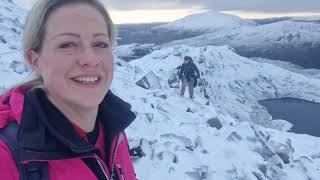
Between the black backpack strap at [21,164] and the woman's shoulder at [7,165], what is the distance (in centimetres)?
2

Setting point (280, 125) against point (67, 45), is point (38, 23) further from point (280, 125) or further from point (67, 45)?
point (280, 125)

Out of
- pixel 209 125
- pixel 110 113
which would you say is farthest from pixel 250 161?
pixel 110 113

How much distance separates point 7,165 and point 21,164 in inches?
2.5

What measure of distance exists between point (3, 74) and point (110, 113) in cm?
1210

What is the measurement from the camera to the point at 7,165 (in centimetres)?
205

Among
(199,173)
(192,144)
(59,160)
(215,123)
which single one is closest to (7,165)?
(59,160)

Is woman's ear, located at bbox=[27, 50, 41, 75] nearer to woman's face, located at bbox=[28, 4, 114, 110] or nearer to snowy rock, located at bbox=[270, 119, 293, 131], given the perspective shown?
woman's face, located at bbox=[28, 4, 114, 110]

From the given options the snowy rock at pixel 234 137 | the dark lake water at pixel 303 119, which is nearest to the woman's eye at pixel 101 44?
the snowy rock at pixel 234 137

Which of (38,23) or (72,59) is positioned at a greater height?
(38,23)

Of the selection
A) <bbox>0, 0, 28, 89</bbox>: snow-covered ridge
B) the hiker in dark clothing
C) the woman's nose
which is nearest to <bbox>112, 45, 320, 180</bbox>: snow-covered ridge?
the hiker in dark clothing

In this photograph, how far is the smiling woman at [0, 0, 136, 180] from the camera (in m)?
2.15

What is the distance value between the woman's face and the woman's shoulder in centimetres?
43

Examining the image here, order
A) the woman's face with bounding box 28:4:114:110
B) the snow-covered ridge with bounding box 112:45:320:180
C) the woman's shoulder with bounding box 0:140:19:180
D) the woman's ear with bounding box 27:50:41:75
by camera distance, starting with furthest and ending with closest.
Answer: the snow-covered ridge with bounding box 112:45:320:180
the woman's ear with bounding box 27:50:41:75
the woman's face with bounding box 28:4:114:110
the woman's shoulder with bounding box 0:140:19:180

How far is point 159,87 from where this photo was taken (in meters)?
24.9
